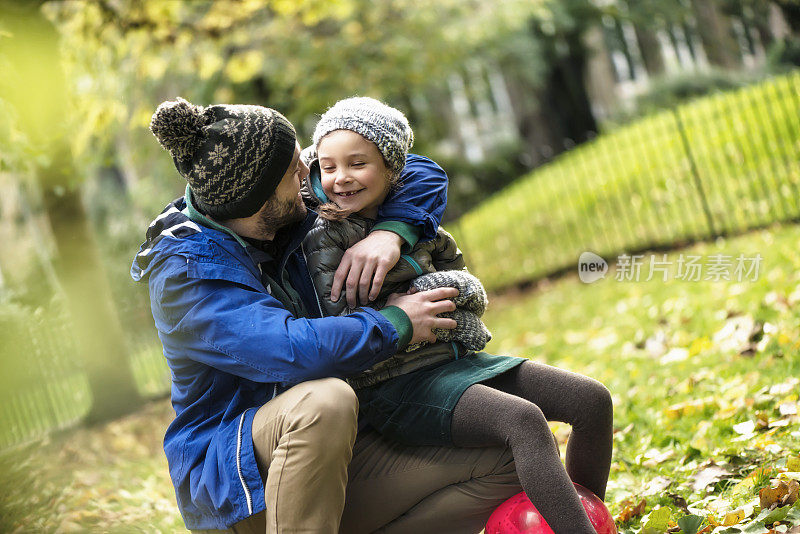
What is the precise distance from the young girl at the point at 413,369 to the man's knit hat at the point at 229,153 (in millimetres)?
214

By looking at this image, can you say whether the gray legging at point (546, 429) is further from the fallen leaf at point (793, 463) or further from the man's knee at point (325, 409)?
the fallen leaf at point (793, 463)

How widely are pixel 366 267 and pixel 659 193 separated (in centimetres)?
791

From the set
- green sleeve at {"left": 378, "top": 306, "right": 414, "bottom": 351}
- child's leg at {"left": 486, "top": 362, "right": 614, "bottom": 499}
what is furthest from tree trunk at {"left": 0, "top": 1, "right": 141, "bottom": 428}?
child's leg at {"left": 486, "top": 362, "right": 614, "bottom": 499}

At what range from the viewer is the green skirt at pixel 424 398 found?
96.7 inches

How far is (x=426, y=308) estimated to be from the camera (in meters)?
2.47

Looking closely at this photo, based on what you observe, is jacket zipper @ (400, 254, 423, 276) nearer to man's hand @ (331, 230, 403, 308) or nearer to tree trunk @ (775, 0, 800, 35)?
man's hand @ (331, 230, 403, 308)

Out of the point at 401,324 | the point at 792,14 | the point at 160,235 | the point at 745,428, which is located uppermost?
the point at 792,14

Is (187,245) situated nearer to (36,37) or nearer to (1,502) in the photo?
(1,502)

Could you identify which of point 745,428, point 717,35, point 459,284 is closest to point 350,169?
point 459,284

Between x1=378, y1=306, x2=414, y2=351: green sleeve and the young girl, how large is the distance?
0.07 ft

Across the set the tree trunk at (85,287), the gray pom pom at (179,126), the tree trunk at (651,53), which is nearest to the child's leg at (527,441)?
the gray pom pom at (179,126)

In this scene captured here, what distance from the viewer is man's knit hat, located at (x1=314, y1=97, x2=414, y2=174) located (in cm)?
259

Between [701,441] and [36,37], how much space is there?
6886mm

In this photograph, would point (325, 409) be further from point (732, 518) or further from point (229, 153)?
point (732, 518)
